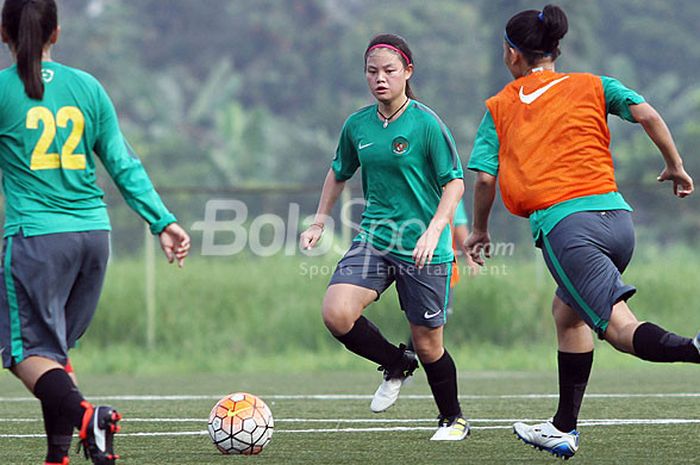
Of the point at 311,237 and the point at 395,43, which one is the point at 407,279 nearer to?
the point at 311,237

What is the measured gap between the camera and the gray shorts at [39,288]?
5.12 metres

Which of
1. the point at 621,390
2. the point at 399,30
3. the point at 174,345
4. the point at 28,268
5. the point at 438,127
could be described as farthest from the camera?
the point at 399,30

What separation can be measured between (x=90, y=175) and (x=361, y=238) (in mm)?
2292

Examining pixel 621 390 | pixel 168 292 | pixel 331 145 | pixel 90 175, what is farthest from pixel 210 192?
pixel 331 145

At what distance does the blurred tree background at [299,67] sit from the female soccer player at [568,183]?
24963 millimetres

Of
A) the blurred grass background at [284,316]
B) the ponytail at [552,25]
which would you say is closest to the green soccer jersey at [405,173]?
the ponytail at [552,25]

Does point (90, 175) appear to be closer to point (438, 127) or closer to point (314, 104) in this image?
point (438, 127)

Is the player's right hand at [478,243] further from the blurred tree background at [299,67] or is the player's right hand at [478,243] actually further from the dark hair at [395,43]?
the blurred tree background at [299,67]

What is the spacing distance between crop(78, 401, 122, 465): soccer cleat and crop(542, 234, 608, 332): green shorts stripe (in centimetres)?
201

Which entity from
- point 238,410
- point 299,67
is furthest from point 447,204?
point 299,67

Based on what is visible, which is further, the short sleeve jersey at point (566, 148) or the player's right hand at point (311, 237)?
the player's right hand at point (311, 237)

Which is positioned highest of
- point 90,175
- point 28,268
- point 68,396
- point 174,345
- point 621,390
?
point 90,175

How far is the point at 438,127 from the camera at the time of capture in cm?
705

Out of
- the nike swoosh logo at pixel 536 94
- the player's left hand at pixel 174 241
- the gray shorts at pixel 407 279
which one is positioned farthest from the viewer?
the gray shorts at pixel 407 279
